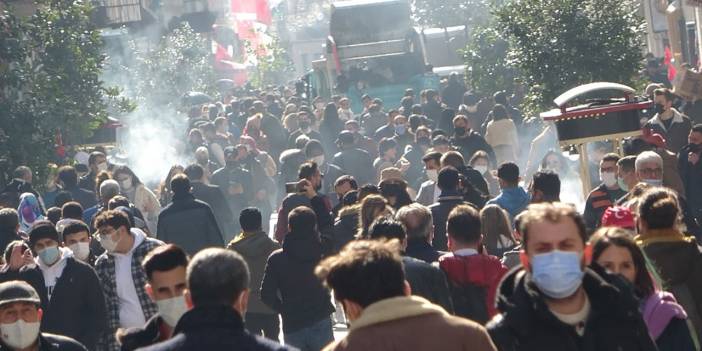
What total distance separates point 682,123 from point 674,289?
10.4 meters

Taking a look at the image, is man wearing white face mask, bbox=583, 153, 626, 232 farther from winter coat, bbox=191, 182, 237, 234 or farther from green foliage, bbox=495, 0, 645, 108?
green foliage, bbox=495, 0, 645, 108

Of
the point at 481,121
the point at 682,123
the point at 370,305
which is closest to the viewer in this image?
the point at 370,305

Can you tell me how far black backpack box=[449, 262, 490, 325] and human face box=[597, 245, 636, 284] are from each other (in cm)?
204

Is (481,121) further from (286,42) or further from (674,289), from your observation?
(286,42)

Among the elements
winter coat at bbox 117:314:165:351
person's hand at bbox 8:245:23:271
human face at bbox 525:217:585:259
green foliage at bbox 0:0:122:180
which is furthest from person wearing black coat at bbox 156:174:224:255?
human face at bbox 525:217:585:259

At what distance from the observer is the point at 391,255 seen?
5.50m

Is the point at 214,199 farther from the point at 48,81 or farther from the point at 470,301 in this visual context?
the point at 470,301

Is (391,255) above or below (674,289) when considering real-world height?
Result: above

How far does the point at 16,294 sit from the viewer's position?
7637mm

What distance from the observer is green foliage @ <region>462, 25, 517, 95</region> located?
3097 centimetres

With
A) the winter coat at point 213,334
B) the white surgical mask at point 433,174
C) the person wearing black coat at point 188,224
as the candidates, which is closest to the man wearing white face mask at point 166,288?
the winter coat at point 213,334

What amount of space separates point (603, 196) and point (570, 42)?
820cm

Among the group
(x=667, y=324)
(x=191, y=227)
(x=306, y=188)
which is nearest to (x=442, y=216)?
(x=306, y=188)

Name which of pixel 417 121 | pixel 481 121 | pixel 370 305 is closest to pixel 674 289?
pixel 370 305
